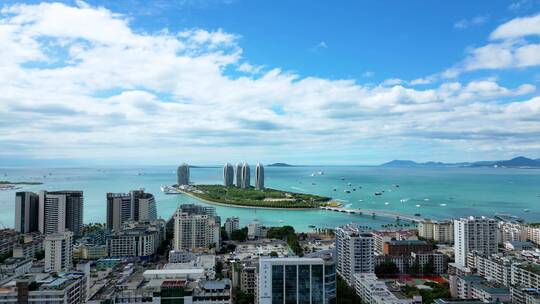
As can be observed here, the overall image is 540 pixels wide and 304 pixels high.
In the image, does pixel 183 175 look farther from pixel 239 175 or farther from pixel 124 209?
pixel 124 209


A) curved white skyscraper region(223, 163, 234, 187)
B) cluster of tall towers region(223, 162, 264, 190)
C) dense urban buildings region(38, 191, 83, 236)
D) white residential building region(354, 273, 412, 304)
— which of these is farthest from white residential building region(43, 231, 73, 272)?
curved white skyscraper region(223, 163, 234, 187)

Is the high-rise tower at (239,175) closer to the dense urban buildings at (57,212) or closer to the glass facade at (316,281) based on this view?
the dense urban buildings at (57,212)

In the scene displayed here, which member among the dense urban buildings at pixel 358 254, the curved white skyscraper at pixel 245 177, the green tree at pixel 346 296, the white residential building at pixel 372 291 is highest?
the curved white skyscraper at pixel 245 177

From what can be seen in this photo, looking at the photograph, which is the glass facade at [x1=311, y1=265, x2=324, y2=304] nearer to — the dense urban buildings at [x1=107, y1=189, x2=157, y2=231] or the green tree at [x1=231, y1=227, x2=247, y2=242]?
the green tree at [x1=231, y1=227, x2=247, y2=242]

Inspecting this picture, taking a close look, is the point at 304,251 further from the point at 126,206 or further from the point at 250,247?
the point at 126,206

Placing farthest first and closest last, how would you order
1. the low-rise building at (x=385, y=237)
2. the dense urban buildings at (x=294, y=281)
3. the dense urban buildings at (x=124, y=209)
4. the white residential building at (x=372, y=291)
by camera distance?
the dense urban buildings at (x=124, y=209) < the low-rise building at (x=385, y=237) < the white residential building at (x=372, y=291) < the dense urban buildings at (x=294, y=281)

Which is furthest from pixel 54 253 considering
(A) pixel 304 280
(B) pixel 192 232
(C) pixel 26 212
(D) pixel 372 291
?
(D) pixel 372 291

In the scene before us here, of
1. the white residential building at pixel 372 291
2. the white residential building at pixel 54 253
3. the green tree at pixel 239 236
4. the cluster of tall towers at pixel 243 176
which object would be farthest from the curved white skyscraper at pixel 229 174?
the white residential building at pixel 372 291
